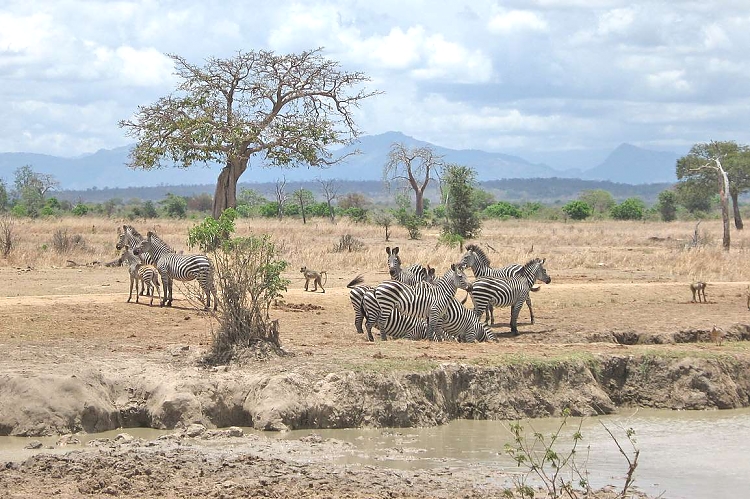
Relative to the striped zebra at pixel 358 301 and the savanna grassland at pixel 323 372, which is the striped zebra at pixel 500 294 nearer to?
the savanna grassland at pixel 323 372

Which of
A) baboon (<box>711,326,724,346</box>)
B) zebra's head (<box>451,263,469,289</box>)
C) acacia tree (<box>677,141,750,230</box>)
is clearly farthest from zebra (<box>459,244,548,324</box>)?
acacia tree (<box>677,141,750,230</box>)

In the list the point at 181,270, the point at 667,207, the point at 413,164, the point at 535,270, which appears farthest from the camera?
the point at 667,207

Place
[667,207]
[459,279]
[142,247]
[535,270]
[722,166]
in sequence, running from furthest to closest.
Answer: [667,207] < [722,166] < [142,247] < [535,270] < [459,279]

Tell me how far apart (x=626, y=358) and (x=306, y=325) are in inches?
206

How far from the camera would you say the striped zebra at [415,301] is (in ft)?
49.7

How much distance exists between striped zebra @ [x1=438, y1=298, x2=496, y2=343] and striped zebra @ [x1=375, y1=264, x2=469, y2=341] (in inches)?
4.3

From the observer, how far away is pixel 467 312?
51.3 ft

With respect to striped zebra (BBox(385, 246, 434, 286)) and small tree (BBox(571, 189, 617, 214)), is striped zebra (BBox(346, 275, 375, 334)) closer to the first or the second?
striped zebra (BBox(385, 246, 434, 286))

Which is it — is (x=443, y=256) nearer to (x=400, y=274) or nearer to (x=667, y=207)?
(x=400, y=274)

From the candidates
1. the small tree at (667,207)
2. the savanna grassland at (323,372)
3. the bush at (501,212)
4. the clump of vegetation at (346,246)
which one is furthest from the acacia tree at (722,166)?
the savanna grassland at (323,372)

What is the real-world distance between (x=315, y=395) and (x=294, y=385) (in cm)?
27

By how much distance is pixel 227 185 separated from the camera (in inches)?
1324

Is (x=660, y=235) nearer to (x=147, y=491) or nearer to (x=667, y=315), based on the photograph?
(x=667, y=315)

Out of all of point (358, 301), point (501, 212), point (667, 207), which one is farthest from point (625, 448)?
point (667, 207)
